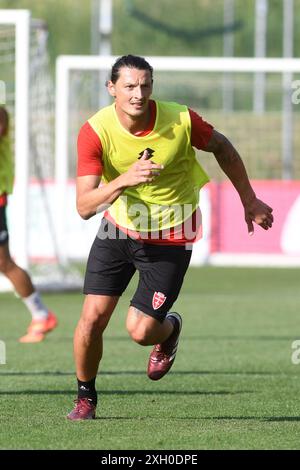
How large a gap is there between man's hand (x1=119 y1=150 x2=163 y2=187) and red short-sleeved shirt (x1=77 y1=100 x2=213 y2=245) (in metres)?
0.40

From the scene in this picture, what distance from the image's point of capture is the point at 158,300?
278 inches

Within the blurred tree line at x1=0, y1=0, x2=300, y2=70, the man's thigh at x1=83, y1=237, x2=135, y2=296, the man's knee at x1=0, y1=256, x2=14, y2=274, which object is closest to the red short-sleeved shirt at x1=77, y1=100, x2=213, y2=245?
the man's thigh at x1=83, y1=237, x2=135, y2=296

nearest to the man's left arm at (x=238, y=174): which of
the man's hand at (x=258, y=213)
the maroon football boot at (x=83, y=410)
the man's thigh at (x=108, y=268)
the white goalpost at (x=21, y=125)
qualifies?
the man's hand at (x=258, y=213)

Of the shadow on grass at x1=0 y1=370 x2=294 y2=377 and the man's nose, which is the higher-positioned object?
the man's nose

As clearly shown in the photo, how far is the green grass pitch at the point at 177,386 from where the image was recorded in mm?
6297

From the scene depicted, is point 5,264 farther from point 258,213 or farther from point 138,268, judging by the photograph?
point 258,213

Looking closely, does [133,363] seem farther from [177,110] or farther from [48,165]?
[48,165]

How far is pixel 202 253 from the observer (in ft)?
71.0

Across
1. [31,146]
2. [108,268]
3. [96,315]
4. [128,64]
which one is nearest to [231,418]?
[96,315]

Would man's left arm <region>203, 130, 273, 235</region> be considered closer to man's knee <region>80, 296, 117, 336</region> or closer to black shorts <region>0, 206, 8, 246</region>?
man's knee <region>80, 296, 117, 336</region>

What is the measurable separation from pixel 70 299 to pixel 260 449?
10052 mm

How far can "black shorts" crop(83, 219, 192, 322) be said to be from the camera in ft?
22.9

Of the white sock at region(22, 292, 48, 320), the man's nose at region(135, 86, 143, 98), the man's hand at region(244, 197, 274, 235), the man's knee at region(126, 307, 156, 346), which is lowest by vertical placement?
the white sock at region(22, 292, 48, 320)
